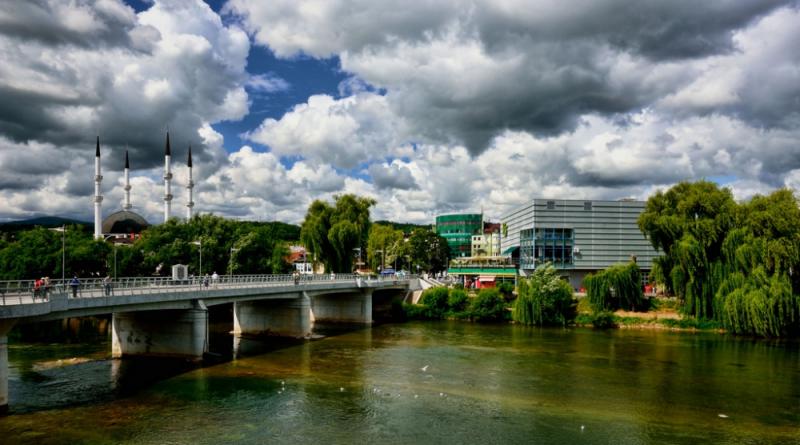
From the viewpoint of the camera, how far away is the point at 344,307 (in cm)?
7719

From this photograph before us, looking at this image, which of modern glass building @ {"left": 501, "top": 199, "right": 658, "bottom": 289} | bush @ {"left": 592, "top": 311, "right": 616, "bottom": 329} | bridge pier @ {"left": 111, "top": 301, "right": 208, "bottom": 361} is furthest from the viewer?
modern glass building @ {"left": 501, "top": 199, "right": 658, "bottom": 289}

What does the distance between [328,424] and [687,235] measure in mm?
51006

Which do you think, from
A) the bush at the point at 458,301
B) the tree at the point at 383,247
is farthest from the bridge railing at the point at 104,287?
the tree at the point at 383,247

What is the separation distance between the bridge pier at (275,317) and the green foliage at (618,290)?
119 ft

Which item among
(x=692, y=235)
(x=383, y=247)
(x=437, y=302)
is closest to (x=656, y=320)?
(x=692, y=235)

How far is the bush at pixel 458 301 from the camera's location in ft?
264

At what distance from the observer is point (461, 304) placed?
80.9 m

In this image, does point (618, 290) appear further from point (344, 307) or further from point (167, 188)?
point (167, 188)

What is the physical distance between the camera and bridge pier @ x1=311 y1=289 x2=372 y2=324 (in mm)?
76000

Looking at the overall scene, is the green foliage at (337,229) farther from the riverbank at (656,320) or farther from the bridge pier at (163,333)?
the bridge pier at (163,333)

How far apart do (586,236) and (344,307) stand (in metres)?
48.0

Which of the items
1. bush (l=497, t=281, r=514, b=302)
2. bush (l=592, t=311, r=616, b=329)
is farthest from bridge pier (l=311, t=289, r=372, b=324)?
bush (l=592, t=311, r=616, b=329)

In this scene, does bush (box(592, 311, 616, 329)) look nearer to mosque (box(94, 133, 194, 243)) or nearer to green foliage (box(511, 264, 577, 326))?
green foliage (box(511, 264, 577, 326))

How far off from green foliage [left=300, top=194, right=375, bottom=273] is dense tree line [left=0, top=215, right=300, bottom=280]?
727 centimetres
